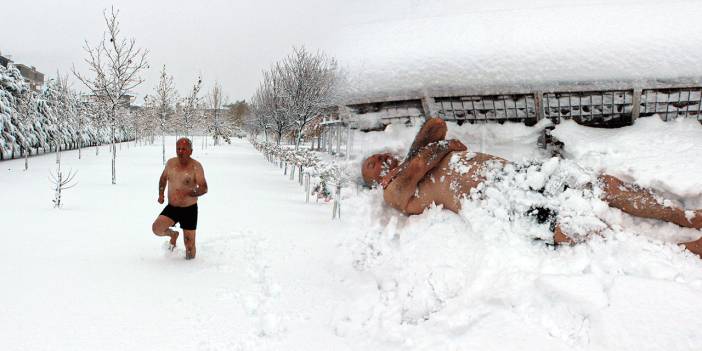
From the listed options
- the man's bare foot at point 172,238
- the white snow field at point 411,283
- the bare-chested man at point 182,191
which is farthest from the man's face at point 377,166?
the man's bare foot at point 172,238

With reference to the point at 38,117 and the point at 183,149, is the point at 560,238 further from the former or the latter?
the point at 38,117

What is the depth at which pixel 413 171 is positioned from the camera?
3439mm

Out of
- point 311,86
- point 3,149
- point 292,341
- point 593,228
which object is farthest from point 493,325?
point 3,149

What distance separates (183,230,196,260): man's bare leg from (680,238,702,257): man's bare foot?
4304mm

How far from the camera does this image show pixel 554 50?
2111mm

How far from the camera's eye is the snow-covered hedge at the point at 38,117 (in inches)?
794

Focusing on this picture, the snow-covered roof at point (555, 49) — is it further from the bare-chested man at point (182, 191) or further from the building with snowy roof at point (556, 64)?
the bare-chested man at point (182, 191)

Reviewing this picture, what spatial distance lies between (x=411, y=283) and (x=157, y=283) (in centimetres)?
238

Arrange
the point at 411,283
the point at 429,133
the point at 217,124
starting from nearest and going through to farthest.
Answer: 1. the point at 411,283
2. the point at 429,133
3. the point at 217,124

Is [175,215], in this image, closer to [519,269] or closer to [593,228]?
[519,269]

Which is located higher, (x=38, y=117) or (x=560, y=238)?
(x=38, y=117)

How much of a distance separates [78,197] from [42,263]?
6134 millimetres

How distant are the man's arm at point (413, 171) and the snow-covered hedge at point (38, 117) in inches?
Result: 702

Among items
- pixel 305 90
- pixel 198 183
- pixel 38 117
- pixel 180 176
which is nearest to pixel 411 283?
pixel 198 183
